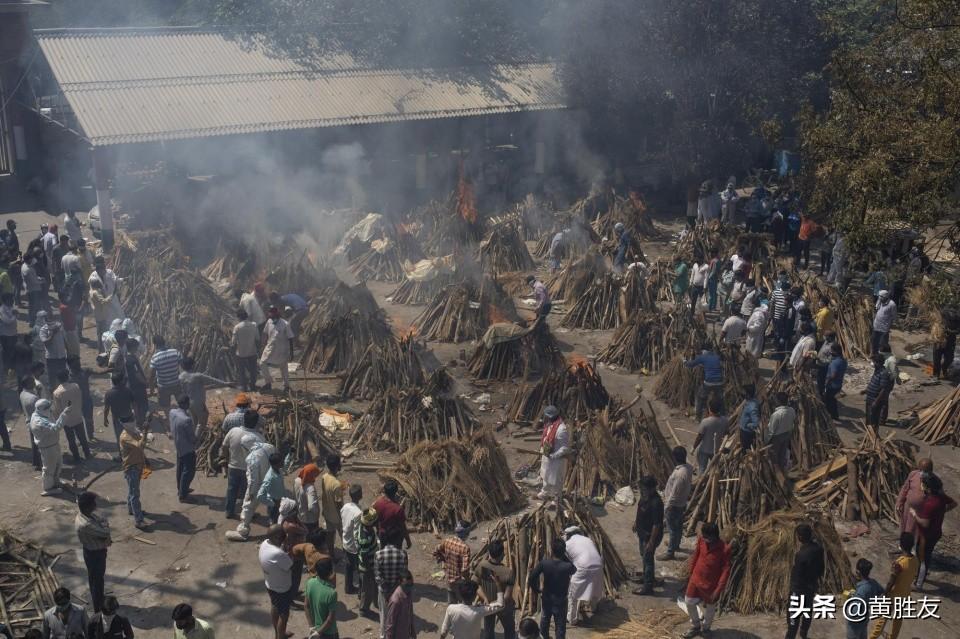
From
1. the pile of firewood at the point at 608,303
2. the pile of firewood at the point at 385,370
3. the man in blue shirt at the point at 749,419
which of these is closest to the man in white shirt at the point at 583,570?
the man in blue shirt at the point at 749,419

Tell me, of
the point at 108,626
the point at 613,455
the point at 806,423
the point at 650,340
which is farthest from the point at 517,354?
the point at 108,626

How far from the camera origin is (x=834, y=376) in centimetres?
1497

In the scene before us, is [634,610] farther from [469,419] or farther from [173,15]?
[173,15]

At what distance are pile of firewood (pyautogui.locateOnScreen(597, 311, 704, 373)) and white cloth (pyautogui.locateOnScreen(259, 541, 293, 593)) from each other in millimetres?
9525

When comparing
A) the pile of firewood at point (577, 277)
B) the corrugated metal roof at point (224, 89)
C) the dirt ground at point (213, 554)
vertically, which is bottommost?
the dirt ground at point (213, 554)

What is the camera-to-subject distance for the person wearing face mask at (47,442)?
11.9 meters

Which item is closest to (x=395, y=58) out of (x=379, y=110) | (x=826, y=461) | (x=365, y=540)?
(x=379, y=110)

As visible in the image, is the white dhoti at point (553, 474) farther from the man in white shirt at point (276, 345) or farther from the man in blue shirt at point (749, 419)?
the man in white shirt at point (276, 345)

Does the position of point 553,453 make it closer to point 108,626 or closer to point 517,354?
point 517,354

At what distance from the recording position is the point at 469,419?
14062 millimetres

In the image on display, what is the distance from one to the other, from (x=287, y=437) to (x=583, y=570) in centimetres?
534

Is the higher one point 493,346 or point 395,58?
point 395,58

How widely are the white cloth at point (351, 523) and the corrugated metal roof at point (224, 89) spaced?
55.3 ft

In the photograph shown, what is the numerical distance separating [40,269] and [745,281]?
46.2 ft
